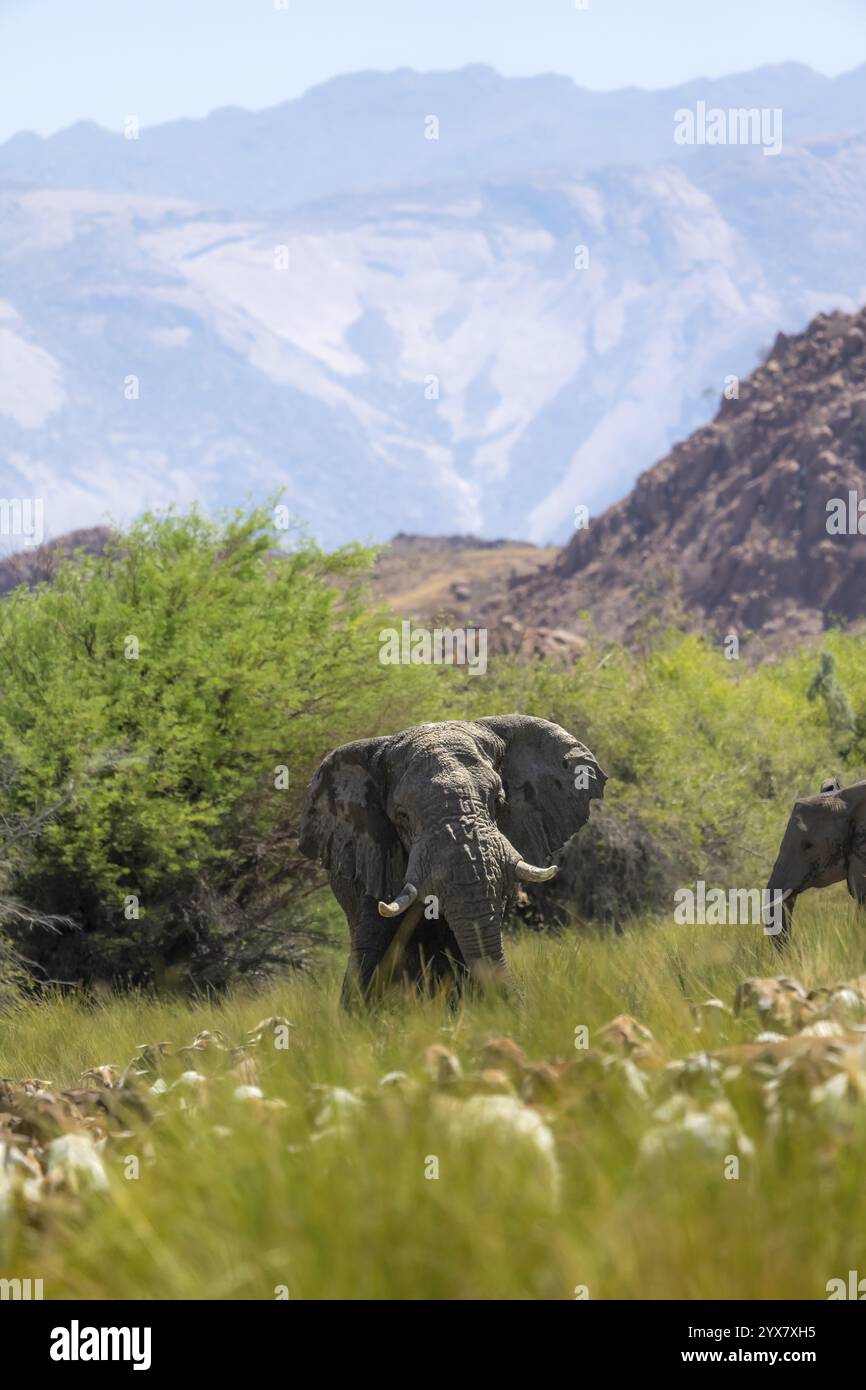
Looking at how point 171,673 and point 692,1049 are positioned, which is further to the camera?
point 171,673

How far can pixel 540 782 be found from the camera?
36.6 feet

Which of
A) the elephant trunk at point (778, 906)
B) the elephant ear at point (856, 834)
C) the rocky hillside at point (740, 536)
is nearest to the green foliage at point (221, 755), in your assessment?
the elephant trunk at point (778, 906)

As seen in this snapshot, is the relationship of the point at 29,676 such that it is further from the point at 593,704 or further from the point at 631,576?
the point at 631,576

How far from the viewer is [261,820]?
19156 mm

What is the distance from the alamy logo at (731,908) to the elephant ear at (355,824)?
2857mm

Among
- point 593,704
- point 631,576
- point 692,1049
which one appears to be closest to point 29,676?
point 593,704

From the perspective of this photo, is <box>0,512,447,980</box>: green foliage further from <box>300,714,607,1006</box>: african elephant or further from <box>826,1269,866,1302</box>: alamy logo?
<box>826,1269,866,1302</box>: alamy logo

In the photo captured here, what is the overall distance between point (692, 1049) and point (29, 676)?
46.2 ft

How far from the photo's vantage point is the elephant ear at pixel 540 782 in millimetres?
11102

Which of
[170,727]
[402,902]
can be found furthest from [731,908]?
[402,902]

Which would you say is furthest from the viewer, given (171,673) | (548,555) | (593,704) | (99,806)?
(548,555)

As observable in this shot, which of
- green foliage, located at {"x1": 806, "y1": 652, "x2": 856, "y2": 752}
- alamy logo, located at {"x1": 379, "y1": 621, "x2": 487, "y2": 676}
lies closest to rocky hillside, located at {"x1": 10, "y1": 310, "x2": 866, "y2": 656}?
green foliage, located at {"x1": 806, "y1": 652, "x2": 856, "y2": 752}
